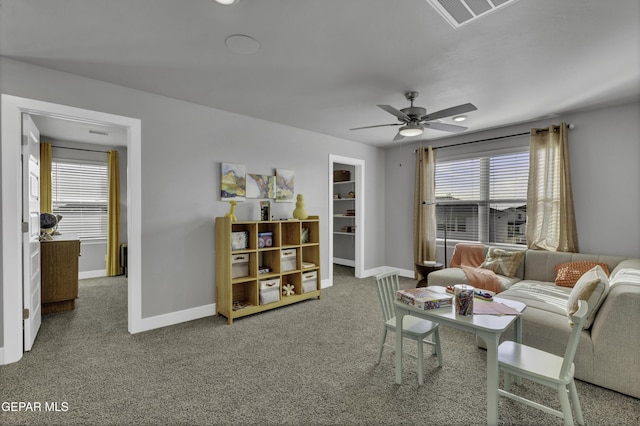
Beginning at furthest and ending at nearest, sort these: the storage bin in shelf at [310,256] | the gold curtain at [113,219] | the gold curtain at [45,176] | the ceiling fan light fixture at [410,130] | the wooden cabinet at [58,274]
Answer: the gold curtain at [113,219]
the gold curtain at [45,176]
the storage bin in shelf at [310,256]
the wooden cabinet at [58,274]
the ceiling fan light fixture at [410,130]

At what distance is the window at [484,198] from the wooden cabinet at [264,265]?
2.46 metres

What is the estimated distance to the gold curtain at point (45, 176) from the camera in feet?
16.9

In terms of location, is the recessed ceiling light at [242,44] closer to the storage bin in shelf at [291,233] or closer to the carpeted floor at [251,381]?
the storage bin in shelf at [291,233]

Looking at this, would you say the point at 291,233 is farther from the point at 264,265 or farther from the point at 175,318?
the point at 175,318

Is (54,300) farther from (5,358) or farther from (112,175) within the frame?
(112,175)

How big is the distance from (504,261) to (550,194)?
1.08 m

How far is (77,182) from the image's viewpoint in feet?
18.5

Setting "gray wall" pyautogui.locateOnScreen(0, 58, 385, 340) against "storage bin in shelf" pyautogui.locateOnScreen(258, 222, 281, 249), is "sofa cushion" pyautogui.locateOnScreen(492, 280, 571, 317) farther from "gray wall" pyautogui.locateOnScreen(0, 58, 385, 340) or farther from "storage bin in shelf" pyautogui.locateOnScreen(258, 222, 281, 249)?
"gray wall" pyautogui.locateOnScreen(0, 58, 385, 340)

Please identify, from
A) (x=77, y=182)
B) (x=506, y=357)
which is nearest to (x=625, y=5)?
(x=506, y=357)

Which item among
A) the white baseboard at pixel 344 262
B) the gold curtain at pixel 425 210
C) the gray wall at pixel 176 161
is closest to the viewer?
the gray wall at pixel 176 161

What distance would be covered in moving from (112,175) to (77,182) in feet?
1.90

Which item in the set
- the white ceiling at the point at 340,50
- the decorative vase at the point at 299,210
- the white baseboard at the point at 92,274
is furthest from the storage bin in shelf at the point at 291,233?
the white baseboard at the point at 92,274

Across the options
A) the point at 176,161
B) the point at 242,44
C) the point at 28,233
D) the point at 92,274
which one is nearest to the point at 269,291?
the point at 176,161

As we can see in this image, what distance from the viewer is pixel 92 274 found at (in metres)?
5.65
